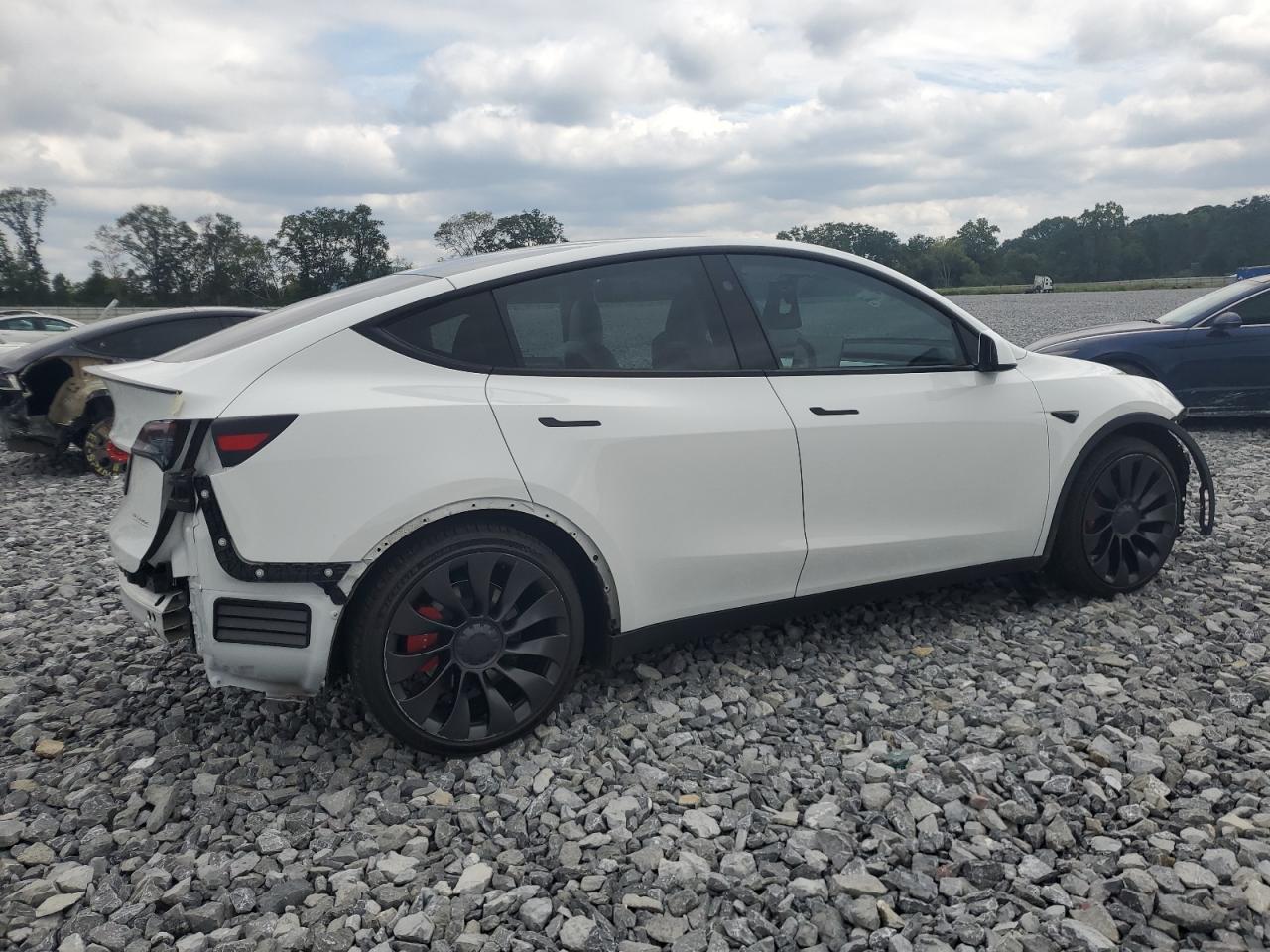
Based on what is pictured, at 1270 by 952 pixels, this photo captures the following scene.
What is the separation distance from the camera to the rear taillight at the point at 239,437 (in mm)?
2914

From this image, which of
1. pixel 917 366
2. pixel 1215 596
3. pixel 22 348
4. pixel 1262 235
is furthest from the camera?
pixel 1262 235

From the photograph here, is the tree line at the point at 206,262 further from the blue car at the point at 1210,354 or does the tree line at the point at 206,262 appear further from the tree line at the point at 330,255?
the blue car at the point at 1210,354

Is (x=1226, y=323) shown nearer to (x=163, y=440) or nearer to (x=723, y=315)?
(x=723, y=315)

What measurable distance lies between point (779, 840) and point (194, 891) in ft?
5.38

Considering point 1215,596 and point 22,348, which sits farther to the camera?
point 22,348

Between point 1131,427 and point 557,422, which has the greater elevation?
point 557,422

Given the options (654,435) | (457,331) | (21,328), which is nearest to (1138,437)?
(654,435)

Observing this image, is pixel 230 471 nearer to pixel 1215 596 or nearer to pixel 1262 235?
pixel 1215 596

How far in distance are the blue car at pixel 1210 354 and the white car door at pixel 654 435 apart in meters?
6.63

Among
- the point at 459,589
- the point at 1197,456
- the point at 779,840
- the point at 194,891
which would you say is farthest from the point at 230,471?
the point at 1197,456

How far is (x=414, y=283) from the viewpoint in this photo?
3463 millimetres

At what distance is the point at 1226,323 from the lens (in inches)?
364

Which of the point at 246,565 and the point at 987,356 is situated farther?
the point at 987,356

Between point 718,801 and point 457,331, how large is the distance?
1724mm
